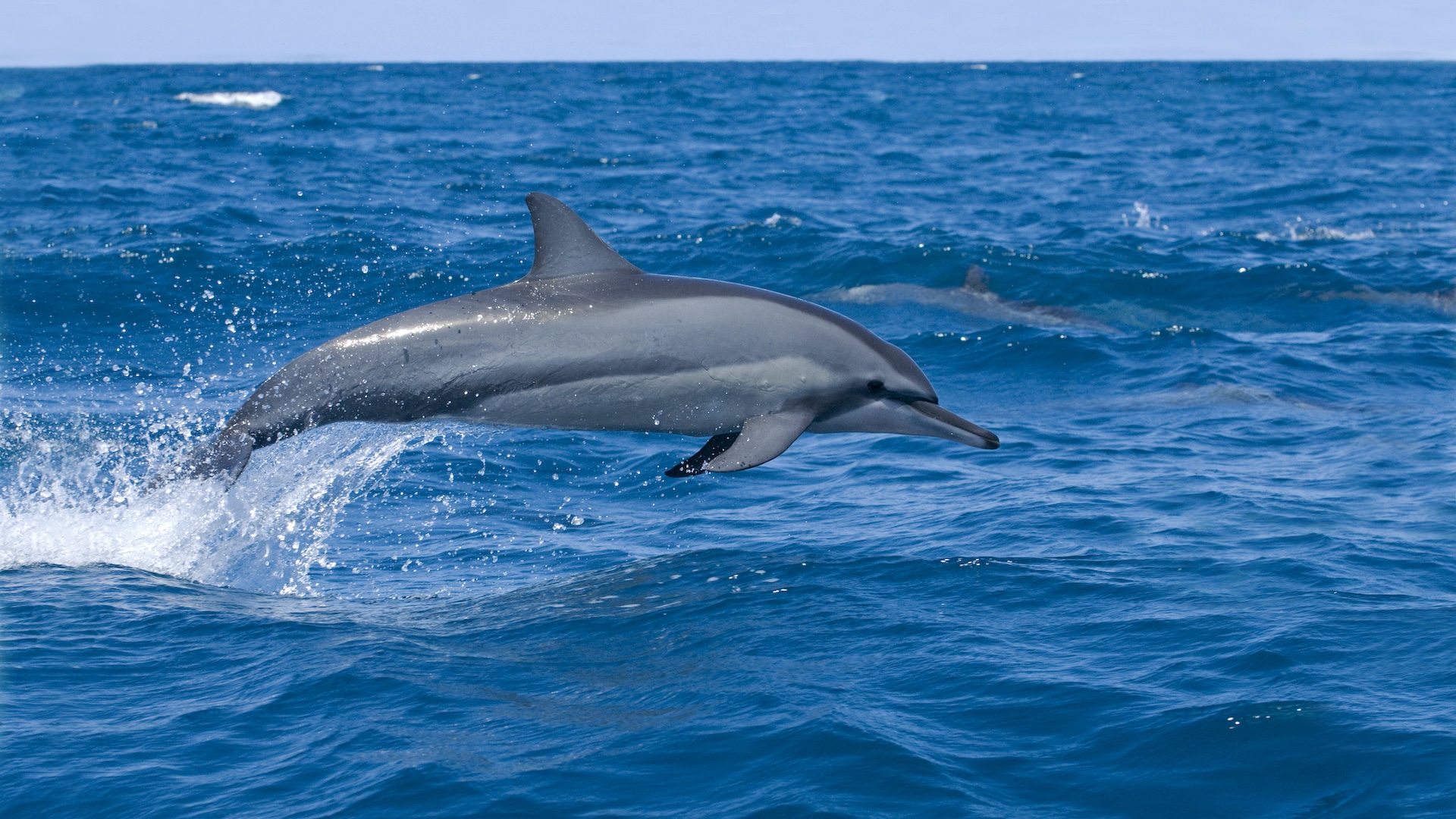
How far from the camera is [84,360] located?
15.6 m

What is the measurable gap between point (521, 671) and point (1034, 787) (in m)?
2.56

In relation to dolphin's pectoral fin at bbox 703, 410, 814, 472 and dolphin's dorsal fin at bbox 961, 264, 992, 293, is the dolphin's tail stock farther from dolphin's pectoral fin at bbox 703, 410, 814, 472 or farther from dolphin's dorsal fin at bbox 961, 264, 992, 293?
dolphin's dorsal fin at bbox 961, 264, 992, 293

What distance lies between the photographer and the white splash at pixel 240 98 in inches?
2616

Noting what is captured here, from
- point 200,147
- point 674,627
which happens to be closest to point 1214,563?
point 674,627

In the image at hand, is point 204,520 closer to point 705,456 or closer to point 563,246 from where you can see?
point 563,246

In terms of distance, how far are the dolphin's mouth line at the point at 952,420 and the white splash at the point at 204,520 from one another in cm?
326

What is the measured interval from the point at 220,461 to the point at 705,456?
234 cm

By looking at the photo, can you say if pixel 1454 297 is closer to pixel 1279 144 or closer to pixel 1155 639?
pixel 1155 639

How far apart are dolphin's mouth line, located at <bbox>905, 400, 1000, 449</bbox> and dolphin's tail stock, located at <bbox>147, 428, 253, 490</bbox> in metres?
3.29

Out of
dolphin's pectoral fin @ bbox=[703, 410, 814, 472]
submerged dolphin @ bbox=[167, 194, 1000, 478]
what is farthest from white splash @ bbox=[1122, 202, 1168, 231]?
dolphin's pectoral fin @ bbox=[703, 410, 814, 472]

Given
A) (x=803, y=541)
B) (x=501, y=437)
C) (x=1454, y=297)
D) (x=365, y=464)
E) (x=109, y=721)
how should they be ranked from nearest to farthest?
(x=109, y=721), (x=803, y=541), (x=365, y=464), (x=501, y=437), (x=1454, y=297)

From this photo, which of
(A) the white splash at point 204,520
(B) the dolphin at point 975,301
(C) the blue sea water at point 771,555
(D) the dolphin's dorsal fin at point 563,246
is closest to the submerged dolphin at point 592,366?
(D) the dolphin's dorsal fin at point 563,246

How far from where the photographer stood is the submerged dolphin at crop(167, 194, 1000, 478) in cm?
657

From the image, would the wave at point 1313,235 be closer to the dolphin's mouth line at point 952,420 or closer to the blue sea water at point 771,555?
the blue sea water at point 771,555
